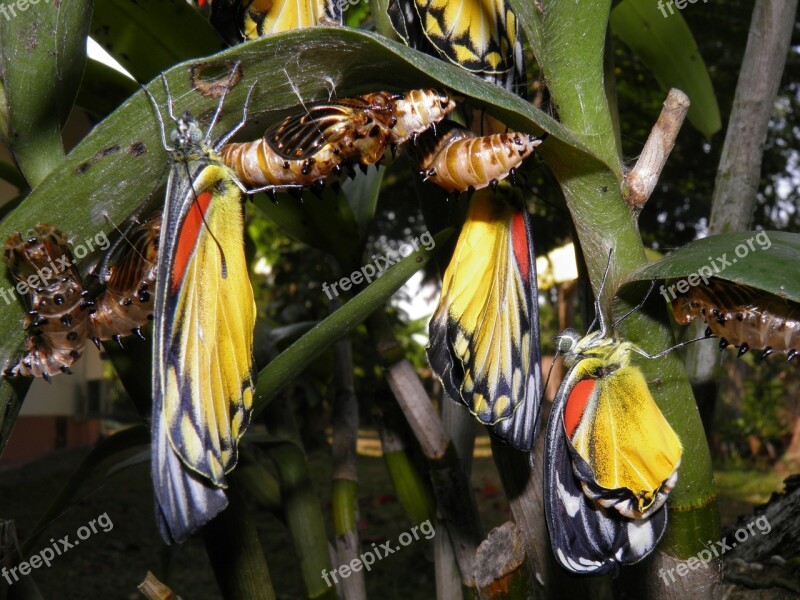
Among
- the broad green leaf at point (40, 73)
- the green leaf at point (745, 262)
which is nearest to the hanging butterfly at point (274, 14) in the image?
the broad green leaf at point (40, 73)

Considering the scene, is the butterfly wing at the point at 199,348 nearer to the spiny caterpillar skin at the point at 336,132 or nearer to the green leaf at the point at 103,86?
the spiny caterpillar skin at the point at 336,132

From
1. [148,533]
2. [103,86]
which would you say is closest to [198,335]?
[103,86]

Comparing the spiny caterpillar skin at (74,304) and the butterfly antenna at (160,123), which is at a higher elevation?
the butterfly antenna at (160,123)

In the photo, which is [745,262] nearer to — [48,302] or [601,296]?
[601,296]

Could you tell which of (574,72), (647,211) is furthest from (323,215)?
(647,211)

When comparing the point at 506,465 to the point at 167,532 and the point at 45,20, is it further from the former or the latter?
the point at 45,20

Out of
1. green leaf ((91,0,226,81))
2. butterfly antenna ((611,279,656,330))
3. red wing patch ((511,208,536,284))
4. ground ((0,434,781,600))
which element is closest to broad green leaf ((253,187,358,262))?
green leaf ((91,0,226,81))

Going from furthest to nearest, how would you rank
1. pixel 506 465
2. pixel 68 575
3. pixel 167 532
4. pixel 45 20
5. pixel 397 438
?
pixel 68 575 → pixel 397 438 → pixel 506 465 → pixel 45 20 → pixel 167 532
